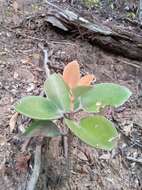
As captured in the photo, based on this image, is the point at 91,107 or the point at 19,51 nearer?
the point at 91,107

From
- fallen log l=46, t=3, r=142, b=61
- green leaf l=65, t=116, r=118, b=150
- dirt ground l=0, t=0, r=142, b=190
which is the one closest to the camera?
green leaf l=65, t=116, r=118, b=150

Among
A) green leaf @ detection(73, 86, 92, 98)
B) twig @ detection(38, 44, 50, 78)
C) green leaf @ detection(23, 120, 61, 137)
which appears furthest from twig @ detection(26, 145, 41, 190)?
twig @ detection(38, 44, 50, 78)

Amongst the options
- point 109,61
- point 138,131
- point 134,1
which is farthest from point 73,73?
point 134,1

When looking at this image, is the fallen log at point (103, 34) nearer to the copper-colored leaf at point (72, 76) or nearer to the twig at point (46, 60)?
the twig at point (46, 60)

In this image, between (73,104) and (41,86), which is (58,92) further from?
(41,86)

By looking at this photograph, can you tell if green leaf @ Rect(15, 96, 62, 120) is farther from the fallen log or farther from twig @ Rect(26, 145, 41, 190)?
the fallen log

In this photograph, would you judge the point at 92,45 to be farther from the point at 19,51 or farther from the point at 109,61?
the point at 19,51

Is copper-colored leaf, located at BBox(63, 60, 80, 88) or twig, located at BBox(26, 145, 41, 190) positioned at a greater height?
copper-colored leaf, located at BBox(63, 60, 80, 88)

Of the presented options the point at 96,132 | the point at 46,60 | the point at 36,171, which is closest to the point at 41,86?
the point at 46,60
